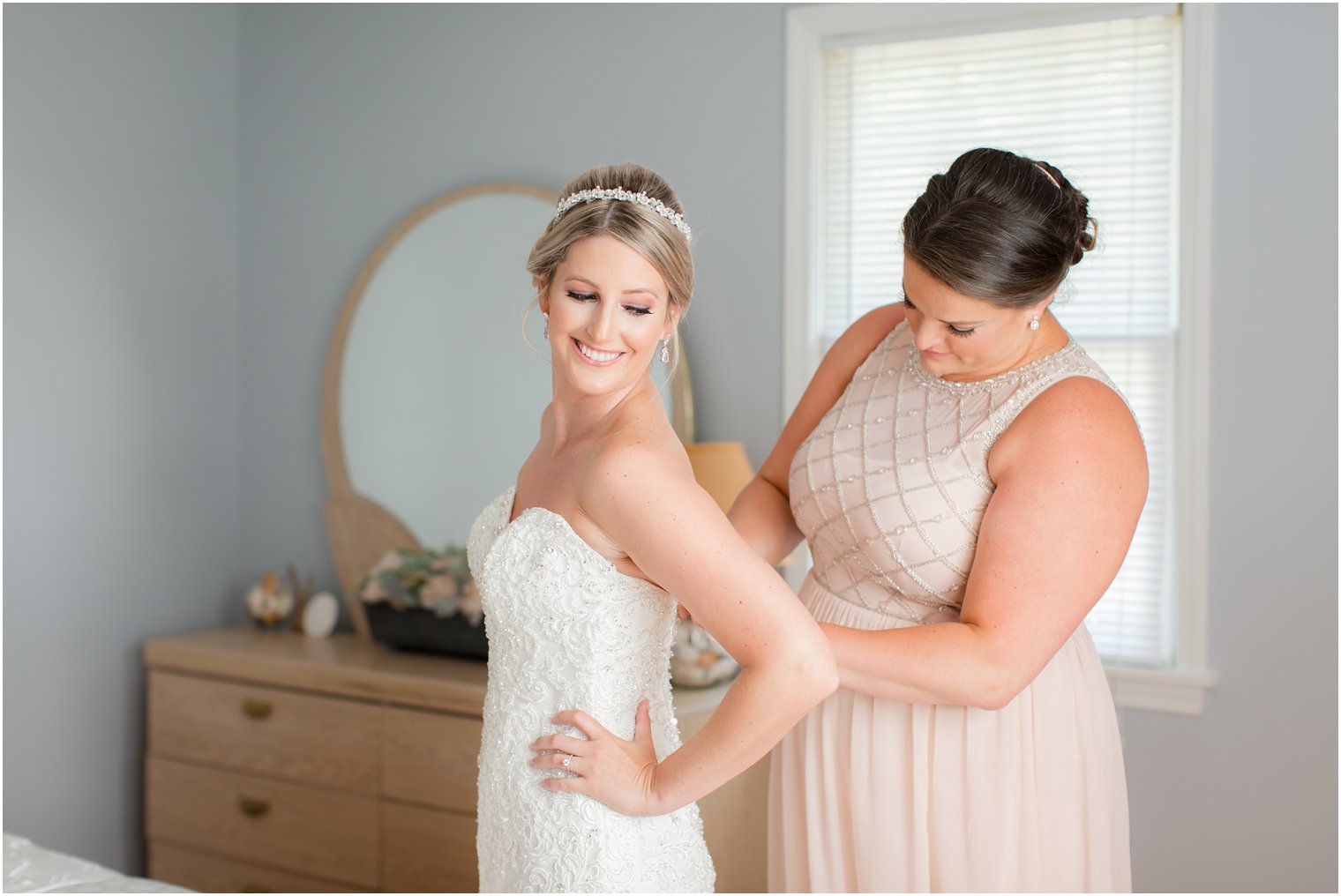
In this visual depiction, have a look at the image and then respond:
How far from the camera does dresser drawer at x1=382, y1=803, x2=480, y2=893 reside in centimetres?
269

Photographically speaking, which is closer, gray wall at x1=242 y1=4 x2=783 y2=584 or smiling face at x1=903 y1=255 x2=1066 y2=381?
smiling face at x1=903 y1=255 x2=1066 y2=381

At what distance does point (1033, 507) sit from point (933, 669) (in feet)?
0.75

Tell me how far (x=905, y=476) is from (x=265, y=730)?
7.01ft

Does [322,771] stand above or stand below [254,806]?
above

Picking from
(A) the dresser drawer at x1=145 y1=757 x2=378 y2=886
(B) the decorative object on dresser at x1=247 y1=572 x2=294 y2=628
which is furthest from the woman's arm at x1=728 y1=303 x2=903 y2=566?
(B) the decorative object on dresser at x1=247 y1=572 x2=294 y2=628

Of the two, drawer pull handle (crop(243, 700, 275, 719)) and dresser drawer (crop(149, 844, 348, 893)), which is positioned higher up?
drawer pull handle (crop(243, 700, 275, 719))

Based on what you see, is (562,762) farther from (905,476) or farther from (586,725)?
(905,476)

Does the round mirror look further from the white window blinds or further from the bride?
the bride

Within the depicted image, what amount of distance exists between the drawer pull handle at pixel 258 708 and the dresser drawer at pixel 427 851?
43cm

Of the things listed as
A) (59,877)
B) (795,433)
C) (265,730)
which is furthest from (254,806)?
(795,433)

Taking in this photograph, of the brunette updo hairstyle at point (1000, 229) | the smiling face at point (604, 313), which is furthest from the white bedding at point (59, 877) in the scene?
the brunette updo hairstyle at point (1000, 229)

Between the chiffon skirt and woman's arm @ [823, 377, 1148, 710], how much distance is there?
0.52 ft

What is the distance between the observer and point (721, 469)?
2.52 metres

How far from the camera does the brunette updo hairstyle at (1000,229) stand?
4.50 feet
